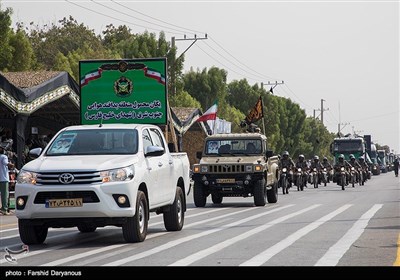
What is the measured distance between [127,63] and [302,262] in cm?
2390

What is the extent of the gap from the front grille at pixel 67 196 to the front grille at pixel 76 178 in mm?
152

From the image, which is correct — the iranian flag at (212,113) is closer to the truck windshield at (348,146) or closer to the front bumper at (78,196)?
the truck windshield at (348,146)

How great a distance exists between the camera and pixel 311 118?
537ft

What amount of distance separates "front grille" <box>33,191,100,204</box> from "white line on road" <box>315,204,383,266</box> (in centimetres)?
348

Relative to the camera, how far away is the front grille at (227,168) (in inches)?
1064

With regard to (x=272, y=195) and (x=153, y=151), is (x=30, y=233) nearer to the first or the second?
(x=153, y=151)

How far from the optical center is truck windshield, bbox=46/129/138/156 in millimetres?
15141

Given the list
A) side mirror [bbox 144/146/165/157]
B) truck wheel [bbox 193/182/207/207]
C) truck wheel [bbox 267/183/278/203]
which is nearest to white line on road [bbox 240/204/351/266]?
side mirror [bbox 144/146/165/157]

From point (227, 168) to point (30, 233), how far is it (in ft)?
43.3

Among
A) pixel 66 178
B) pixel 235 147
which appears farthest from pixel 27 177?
pixel 235 147

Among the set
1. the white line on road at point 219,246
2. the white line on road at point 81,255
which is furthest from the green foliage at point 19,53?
the white line on road at point 81,255
